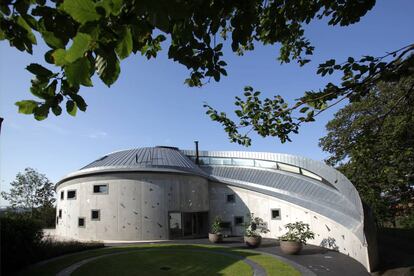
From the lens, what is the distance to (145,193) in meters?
24.5

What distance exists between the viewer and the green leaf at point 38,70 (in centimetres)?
185

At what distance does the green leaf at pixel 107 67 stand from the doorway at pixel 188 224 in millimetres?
24474

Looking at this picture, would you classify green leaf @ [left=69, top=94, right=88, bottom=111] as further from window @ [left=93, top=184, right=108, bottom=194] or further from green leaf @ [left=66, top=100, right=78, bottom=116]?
window @ [left=93, top=184, right=108, bottom=194]

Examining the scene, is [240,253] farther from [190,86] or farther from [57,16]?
[57,16]

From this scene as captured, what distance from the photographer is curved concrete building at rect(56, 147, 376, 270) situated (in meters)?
23.4

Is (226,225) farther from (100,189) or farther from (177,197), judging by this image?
(100,189)

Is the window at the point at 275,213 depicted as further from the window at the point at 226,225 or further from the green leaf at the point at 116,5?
the green leaf at the point at 116,5

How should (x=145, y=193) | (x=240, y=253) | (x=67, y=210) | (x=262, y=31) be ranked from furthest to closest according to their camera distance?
1. (x=67, y=210)
2. (x=145, y=193)
3. (x=240, y=253)
4. (x=262, y=31)

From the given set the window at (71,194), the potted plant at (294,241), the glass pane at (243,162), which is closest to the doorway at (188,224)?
the glass pane at (243,162)

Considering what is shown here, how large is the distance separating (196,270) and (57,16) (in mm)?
12895

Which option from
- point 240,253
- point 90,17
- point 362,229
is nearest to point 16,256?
Answer: point 240,253

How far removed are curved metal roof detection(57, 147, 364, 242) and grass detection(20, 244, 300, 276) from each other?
6.90 m

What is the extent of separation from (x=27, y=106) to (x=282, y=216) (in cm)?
2385

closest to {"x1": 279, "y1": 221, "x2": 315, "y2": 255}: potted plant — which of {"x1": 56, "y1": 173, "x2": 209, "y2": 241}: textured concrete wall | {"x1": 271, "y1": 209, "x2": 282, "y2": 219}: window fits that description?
{"x1": 271, "y1": 209, "x2": 282, "y2": 219}: window
